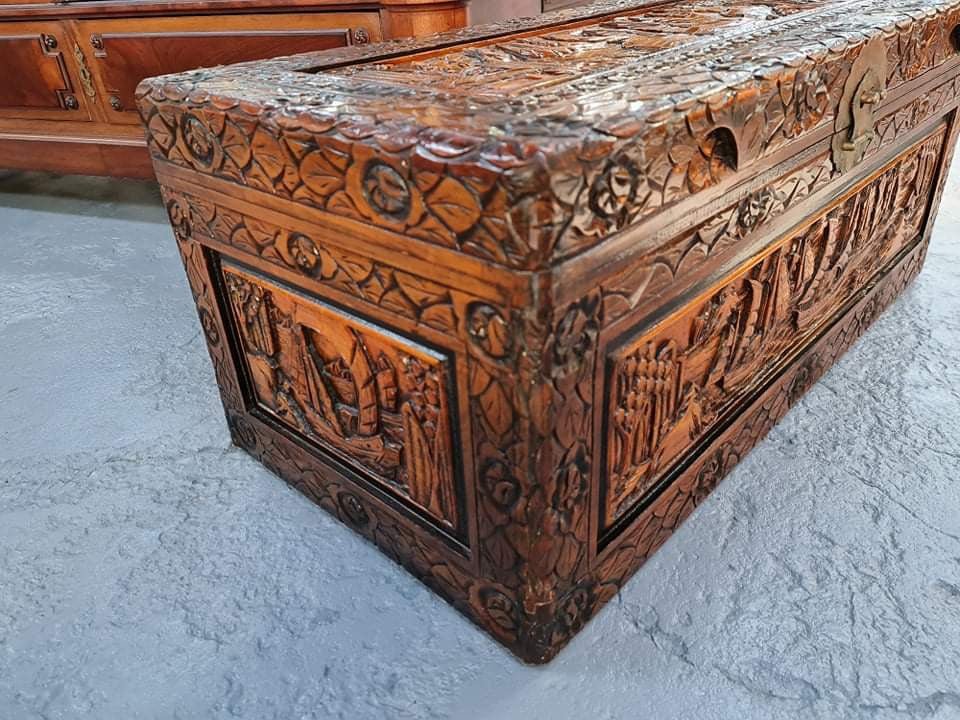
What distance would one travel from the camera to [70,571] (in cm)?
99

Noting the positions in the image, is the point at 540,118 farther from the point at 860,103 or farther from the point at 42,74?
the point at 42,74

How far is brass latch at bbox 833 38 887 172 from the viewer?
0.95m

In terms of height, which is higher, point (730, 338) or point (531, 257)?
point (531, 257)

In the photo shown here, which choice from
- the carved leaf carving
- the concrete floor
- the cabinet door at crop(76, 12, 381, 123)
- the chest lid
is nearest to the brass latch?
the chest lid

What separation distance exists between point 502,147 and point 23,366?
1.32 m

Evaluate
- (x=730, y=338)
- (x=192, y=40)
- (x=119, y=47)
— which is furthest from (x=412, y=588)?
(x=119, y=47)

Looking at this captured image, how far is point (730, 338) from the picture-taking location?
38.1 inches

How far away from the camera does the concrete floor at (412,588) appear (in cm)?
81

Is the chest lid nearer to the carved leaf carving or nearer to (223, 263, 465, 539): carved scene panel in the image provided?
the carved leaf carving

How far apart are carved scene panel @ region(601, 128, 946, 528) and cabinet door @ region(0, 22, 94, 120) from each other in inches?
76.1

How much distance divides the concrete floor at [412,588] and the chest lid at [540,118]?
0.50 m

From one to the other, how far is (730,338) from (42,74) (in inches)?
82.5

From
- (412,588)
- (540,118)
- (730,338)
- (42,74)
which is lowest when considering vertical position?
(412,588)

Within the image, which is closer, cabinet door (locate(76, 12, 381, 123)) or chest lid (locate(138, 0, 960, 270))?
chest lid (locate(138, 0, 960, 270))
